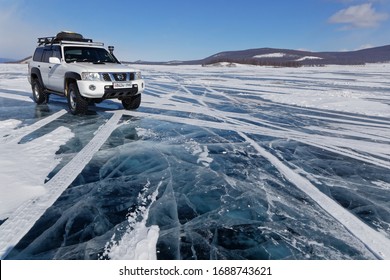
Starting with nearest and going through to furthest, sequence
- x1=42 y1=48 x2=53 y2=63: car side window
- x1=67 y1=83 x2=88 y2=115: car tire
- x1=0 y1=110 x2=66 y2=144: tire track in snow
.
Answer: x1=0 y1=110 x2=66 y2=144: tire track in snow
x1=67 y1=83 x2=88 y2=115: car tire
x1=42 y1=48 x2=53 y2=63: car side window

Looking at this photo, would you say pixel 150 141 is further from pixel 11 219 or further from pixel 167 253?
pixel 167 253

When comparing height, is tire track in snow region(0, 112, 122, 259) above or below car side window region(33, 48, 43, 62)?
below

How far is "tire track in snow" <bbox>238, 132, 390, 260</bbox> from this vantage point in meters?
2.80

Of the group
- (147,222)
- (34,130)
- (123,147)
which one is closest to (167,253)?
(147,222)

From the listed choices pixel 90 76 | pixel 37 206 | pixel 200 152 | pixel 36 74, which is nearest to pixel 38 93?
pixel 36 74

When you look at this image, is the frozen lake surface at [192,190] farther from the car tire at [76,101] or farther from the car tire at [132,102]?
the car tire at [132,102]

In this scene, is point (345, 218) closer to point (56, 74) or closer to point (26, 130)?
point (26, 130)

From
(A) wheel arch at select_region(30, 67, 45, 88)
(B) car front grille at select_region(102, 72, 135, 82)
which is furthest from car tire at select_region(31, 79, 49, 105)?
(B) car front grille at select_region(102, 72, 135, 82)

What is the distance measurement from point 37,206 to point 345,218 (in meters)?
3.56

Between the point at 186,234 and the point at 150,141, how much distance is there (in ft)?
10.6

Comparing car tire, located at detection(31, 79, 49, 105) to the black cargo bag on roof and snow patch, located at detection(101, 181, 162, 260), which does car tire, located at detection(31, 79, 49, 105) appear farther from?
snow patch, located at detection(101, 181, 162, 260)

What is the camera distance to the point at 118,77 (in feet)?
25.9

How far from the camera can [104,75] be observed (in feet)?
25.0

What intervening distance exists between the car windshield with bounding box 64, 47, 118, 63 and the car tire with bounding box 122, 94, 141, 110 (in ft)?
4.21
